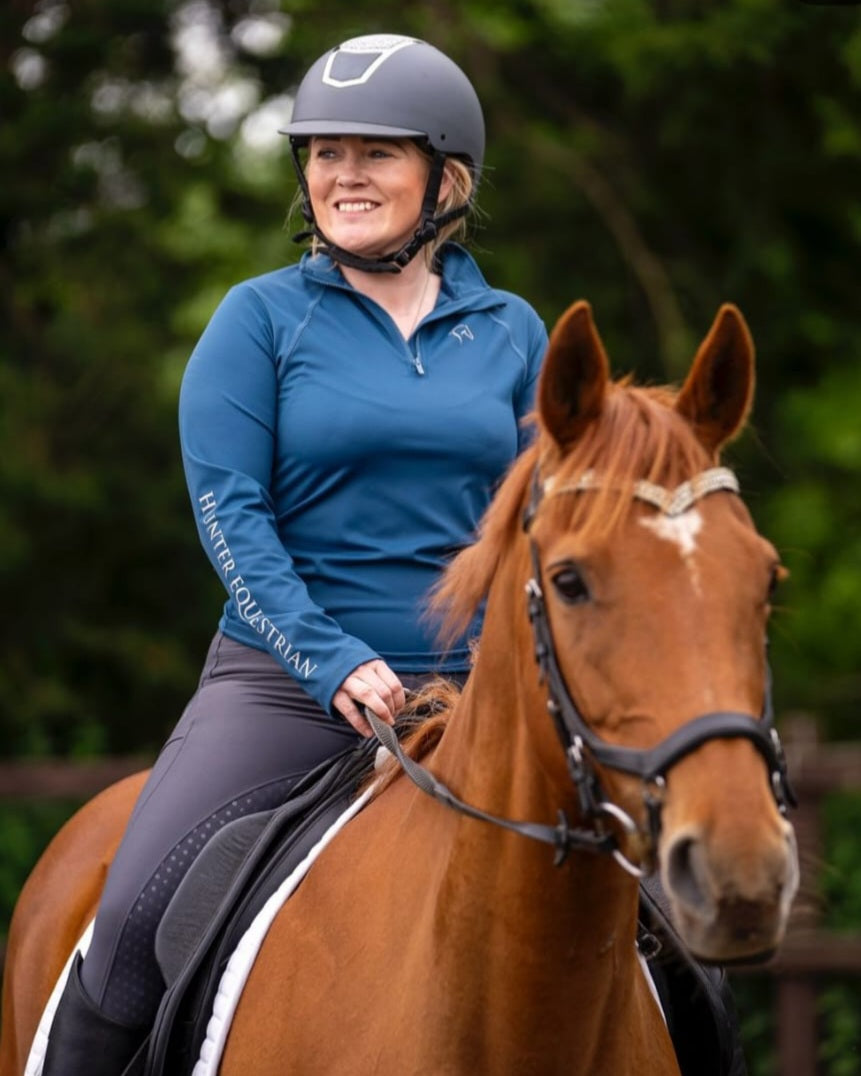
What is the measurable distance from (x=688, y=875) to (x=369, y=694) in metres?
1.16

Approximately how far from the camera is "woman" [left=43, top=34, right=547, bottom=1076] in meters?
3.89

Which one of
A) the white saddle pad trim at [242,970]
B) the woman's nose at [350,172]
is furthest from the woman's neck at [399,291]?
the white saddle pad trim at [242,970]

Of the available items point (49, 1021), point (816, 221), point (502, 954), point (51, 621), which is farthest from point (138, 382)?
point (502, 954)

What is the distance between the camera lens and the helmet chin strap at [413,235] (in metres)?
4.22

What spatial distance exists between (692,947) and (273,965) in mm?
1193

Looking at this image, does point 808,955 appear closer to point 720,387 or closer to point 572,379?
point 720,387

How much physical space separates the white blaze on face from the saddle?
1.04 metres

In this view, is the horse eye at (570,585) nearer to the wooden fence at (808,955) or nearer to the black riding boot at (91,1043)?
the black riding boot at (91,1043)

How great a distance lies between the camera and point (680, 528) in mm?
2895

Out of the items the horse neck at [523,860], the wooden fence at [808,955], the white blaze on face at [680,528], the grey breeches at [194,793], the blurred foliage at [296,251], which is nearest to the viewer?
the white blaze on face at [680,528]

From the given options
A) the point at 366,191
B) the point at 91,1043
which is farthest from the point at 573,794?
the point at 366,191

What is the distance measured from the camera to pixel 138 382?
14586mm

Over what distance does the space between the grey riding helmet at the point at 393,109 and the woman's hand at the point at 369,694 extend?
3.45 feet

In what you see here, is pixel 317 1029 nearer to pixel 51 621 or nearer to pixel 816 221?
pixel 51 621
